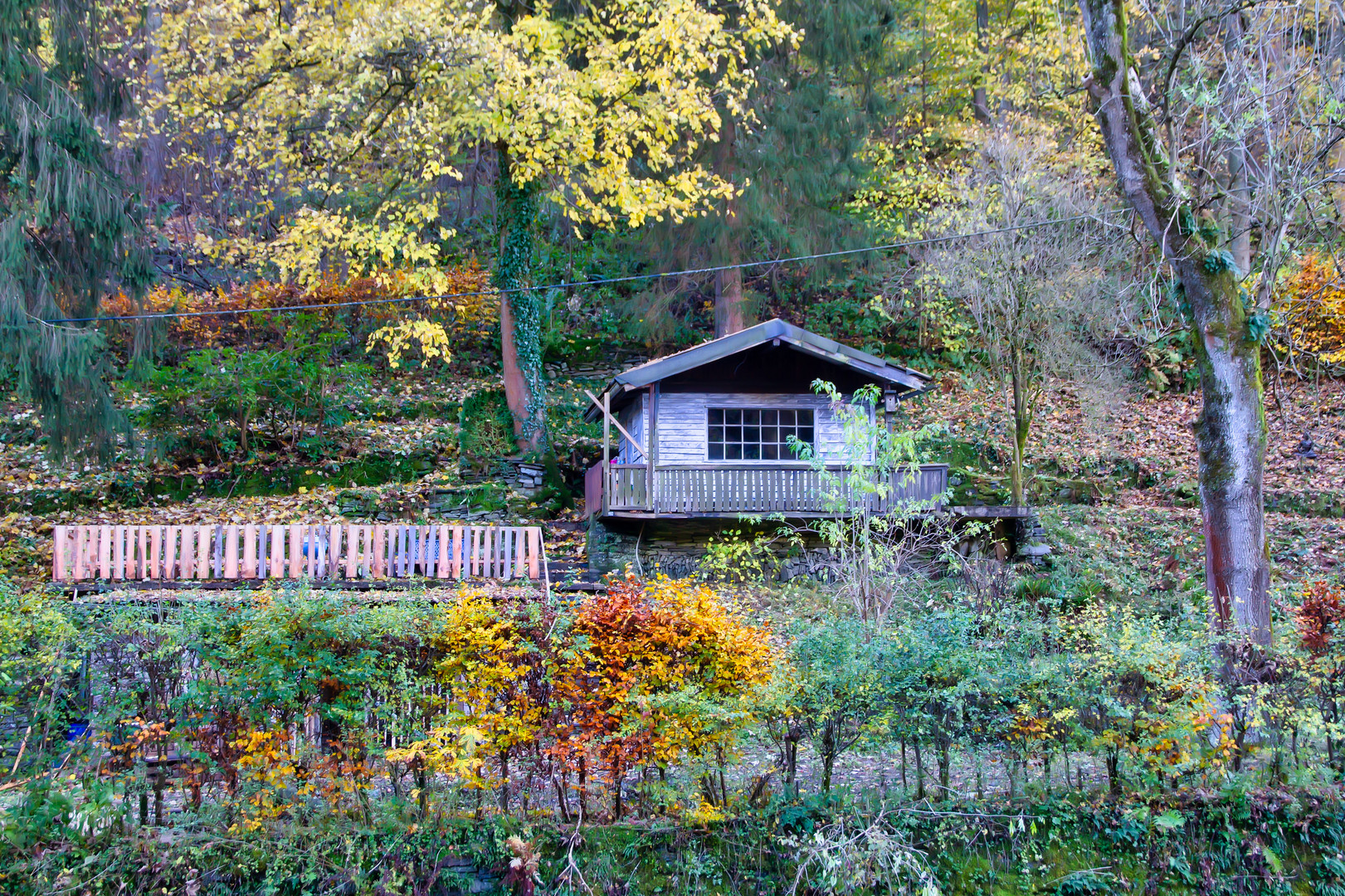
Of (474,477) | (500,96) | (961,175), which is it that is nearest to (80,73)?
(500,96)

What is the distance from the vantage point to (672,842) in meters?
7.30

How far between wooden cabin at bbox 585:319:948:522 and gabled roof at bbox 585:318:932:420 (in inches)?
0.8

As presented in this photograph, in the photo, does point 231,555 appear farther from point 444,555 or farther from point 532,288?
point 532,288

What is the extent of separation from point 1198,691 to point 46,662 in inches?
326

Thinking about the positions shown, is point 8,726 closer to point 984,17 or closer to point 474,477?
point 474,477

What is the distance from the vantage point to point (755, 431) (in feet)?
61.1

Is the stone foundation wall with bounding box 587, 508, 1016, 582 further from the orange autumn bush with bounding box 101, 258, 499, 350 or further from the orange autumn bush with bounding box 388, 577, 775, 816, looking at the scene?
the orange autumn bush with bounding box 388, 577, 775, 816

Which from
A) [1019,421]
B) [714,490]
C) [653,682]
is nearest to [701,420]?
[714,490]

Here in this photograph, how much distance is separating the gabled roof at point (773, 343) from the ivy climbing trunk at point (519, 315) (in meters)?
4.10

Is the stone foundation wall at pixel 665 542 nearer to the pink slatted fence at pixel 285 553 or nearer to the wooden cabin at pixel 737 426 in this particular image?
the wooden cabin at pixel 737 426

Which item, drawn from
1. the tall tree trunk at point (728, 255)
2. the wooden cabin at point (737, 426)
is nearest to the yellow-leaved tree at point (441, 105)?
the tall tree trunk at point (728, 255)

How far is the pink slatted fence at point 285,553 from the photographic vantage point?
14352 mm

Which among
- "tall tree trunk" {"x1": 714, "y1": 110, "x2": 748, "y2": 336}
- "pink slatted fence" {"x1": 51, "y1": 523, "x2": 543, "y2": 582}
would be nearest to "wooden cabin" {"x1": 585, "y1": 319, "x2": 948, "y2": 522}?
"pink slatted fence" {"x1": 51, "y1": 523, "x2": 543, "y2": 582}

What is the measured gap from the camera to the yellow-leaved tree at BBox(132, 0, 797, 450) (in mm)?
17609
